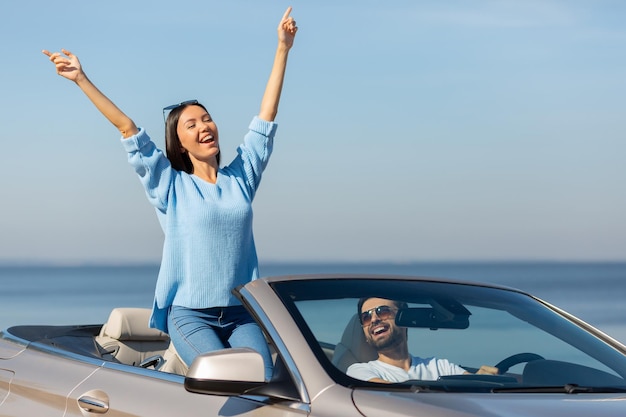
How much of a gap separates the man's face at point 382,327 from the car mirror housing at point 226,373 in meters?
0.57

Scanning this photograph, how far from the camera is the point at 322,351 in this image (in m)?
3.66

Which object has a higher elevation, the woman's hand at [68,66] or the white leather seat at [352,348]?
the woman's hand at [68,66]

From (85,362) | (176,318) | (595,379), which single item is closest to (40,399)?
(85,362)

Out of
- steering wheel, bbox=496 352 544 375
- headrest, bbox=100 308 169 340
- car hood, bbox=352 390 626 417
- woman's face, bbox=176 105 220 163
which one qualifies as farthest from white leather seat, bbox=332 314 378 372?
headrest, bbox=100 308 169 340

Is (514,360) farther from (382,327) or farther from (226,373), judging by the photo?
(226,373)

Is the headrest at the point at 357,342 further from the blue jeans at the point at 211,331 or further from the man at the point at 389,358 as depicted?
the blue jeans at the point at 211,331

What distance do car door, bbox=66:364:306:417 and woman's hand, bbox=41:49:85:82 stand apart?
1498 millimetres

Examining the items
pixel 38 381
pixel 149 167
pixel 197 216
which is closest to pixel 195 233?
pixel 197 216

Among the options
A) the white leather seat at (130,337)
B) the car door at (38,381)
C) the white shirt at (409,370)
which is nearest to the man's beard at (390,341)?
the white shirt at (409,370)

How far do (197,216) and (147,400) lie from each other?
3.72ft

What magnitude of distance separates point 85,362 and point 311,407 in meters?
1.30

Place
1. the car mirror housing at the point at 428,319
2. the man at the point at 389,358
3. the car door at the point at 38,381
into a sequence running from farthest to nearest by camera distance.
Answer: the car door at the point at 38,381, the car mirror housing at the point at 428,319, the man at the point at 389,358

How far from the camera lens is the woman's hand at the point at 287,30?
5746 millimetres

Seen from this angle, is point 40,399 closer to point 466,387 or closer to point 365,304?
point 365,304
